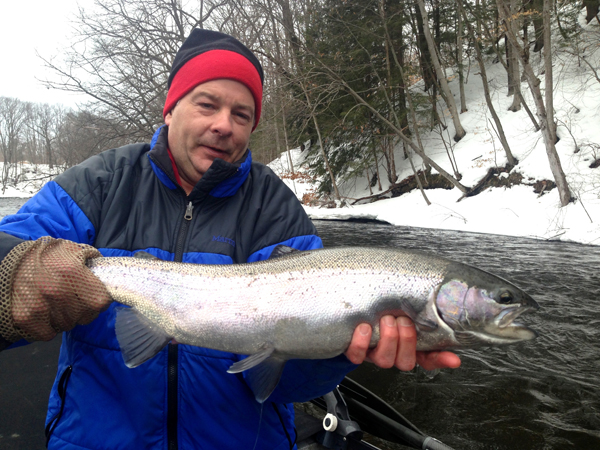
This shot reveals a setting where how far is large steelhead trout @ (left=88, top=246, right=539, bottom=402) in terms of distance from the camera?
5.54 ft

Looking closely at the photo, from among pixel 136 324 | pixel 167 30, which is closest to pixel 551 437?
pixel 136 324

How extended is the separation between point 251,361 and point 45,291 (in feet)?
3.07

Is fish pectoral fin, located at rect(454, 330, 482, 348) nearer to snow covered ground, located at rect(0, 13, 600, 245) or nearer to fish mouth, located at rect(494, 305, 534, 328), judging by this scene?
fish mouth, located at rect(494, 305, 534, 328)

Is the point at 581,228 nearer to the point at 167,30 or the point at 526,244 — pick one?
the point at 526,244

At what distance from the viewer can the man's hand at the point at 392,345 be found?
1.69 m

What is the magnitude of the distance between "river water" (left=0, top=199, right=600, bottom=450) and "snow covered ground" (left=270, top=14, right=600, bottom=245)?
589 centimetres

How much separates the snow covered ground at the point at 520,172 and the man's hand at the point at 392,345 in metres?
10.6

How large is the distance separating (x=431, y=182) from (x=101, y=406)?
18113 mm

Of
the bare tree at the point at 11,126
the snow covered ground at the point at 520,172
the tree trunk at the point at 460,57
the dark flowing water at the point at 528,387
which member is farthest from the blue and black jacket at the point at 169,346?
the bare tree at the point at 11,126

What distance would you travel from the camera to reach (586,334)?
478 centimetres

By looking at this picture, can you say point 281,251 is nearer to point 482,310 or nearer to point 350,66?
point 482,310

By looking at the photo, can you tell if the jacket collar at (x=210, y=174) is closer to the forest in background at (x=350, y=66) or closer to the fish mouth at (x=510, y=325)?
the fish mouth at (x=510, y=325)

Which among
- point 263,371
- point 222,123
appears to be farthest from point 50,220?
point 263,371

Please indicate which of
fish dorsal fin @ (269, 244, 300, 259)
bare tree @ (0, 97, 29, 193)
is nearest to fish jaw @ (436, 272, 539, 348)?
fish dorsal fin @ (269, 244, 300, 259)
